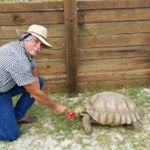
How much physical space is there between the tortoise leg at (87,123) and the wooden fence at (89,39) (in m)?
0.82

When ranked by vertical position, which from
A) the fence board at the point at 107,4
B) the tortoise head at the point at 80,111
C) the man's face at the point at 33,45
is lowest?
the tortoise head at the point at 80,111

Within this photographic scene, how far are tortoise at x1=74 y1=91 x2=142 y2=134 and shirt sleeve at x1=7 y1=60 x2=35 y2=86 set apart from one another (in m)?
0.91

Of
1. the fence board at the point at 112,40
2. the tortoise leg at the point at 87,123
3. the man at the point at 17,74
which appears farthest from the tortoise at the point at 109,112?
the fence board at the point at 112,40

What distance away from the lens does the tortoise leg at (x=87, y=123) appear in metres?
4.58

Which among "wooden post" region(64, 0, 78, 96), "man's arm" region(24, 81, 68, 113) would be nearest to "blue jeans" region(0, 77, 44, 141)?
"man's arm" region(24, 81, 68, 113)

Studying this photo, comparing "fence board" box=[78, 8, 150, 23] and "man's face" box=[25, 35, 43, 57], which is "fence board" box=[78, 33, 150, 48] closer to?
"fence board" box=[78, 8, 150, 23]

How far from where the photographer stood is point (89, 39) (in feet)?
17.1

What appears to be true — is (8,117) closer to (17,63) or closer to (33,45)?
(17,63)

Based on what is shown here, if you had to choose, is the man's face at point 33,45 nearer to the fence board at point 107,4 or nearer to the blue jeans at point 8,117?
the blue jeans at point 8,117

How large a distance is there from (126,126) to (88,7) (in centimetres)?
156

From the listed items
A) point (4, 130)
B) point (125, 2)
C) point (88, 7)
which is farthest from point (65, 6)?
point (4, 130)

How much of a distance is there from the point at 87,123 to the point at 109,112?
0.29 m

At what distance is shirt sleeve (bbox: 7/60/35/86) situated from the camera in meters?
4.01

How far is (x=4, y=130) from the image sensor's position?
14.6 feet
